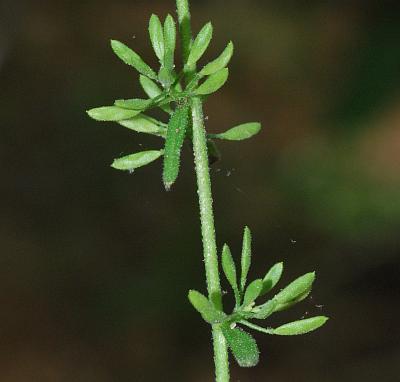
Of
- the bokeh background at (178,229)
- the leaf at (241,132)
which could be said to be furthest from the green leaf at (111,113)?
the bokeh background at (178,229)

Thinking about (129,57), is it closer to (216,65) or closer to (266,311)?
(216,65)

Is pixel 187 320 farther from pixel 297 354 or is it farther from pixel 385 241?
pixel 385 241

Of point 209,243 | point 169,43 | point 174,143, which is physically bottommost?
point 209,243

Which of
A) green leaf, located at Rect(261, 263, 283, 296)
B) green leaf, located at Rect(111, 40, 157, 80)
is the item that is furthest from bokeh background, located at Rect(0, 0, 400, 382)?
green leaf, located at Rect(111, 40, 157, 80)

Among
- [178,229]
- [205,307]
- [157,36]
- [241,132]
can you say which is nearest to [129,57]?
[157,36]

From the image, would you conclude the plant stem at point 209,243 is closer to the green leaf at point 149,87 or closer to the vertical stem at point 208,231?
the vertical stem at point 208,231

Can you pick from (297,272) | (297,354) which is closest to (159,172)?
(297,272)

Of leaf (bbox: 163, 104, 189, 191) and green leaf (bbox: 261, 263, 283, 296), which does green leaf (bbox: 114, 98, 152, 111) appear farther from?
green leaf (bbox: 261, 263, 283, 296)
